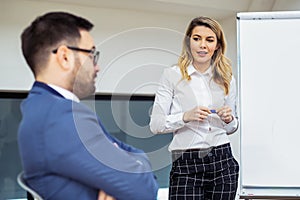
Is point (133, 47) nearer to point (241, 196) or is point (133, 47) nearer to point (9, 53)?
point (9, 53)

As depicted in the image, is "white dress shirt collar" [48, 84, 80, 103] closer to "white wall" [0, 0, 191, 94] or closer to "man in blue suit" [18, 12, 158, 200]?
"man in blue suit" [18, 12, 158, 200]

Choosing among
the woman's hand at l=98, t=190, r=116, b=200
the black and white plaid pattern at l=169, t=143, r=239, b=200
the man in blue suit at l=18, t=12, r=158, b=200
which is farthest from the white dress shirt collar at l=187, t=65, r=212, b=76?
the woman's hand at l=98, t=190, r=116, b=200

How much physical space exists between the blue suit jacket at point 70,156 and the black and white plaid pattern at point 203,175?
76 cm

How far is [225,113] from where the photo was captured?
5.12 ft

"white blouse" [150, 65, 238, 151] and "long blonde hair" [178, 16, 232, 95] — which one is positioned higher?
"long blonde hair" [178, 16, 232, 95]

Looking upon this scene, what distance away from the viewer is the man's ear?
2.93 ft

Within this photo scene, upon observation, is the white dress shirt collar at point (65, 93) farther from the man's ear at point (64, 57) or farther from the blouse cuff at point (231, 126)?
the blouse cuff at point (231, 126)

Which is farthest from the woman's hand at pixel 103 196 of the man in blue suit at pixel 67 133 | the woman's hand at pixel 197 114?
the woman's hand at pixel 197 114

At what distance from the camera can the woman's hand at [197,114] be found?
1.52 m

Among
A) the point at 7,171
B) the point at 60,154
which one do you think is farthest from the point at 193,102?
the point at 7,171

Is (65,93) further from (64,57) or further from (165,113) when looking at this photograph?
(165,113)

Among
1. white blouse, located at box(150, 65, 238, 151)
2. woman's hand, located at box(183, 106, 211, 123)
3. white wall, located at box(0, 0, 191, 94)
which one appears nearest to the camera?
woman's hand, located at box(183, 106, 211, 123)

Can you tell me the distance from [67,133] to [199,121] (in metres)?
0.86

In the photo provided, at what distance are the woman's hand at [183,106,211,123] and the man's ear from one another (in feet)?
2.42
